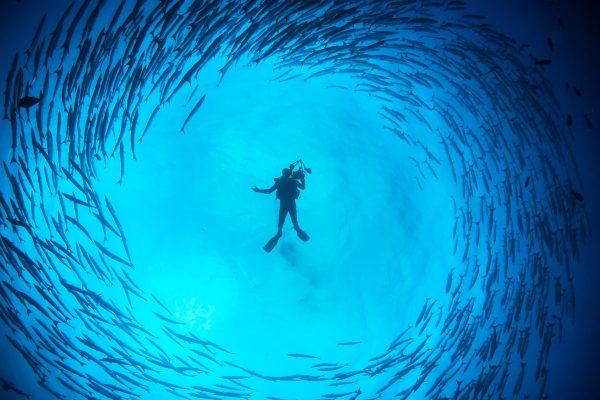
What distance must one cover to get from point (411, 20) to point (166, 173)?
43.1 feet

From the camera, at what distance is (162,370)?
42.1 ft

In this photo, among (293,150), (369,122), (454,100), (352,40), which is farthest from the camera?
(293,150)

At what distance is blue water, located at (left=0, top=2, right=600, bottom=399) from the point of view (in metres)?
8.96

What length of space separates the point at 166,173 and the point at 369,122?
10.00 m

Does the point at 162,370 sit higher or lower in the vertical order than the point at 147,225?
lower

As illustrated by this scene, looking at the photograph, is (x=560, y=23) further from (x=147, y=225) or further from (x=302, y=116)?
(x=147, y=225)

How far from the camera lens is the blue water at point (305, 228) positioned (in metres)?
8.96

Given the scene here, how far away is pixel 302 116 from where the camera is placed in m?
17.1

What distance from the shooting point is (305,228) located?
20.6m

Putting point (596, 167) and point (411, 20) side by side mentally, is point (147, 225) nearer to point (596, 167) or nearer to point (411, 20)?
point (411, 20)

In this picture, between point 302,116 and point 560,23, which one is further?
point 302,116

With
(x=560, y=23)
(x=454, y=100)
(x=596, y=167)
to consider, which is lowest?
(x=596, y=167)

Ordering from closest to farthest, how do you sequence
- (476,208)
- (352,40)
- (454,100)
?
1. (352,40)
2. (454,100)
3. (476,208)

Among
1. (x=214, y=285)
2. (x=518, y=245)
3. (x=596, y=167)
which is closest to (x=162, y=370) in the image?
(x=214, y=285)
